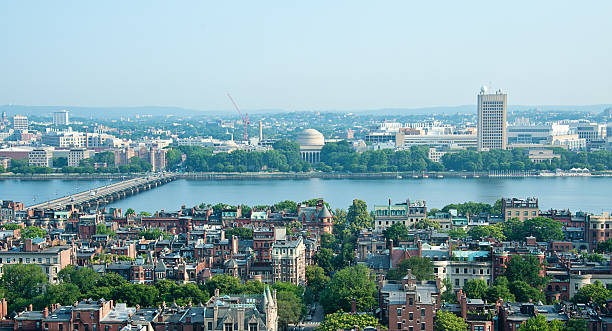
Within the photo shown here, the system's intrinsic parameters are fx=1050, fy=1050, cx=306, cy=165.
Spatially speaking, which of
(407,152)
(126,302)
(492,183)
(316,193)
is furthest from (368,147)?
(126,302)

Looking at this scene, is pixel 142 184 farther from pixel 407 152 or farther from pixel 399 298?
pixel 399 298

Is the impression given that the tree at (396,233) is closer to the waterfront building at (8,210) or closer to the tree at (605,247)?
the tree at (605,247)

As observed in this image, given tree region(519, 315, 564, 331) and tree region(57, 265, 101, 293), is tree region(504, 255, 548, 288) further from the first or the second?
tree region(57, 265, 101, 293)

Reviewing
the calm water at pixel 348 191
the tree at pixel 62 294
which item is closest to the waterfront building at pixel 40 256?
the tree at pixel 62 294

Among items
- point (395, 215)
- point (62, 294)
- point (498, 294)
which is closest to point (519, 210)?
point (395, 215)

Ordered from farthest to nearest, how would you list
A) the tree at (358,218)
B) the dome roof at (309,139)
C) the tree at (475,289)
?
the dome roof at (309,139)
the tree at (358,218)
the tree at (475,289)

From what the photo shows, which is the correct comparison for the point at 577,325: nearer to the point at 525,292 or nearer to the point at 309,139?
the point at 525,292

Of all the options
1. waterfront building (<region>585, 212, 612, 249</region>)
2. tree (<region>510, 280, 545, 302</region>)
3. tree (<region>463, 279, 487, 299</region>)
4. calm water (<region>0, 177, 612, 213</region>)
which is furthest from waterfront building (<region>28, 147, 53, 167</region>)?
tree (<region>510, 280, 545, 302</region>)
